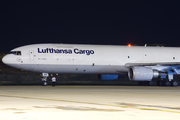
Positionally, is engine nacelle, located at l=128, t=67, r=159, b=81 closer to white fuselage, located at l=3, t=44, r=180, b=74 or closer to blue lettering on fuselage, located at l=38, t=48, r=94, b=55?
white fuselage, located at l=3, t=44, r=180, b=74

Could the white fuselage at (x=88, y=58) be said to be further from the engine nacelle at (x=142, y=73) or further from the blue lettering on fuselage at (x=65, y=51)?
the engine nacelle at (x=142, y=73)

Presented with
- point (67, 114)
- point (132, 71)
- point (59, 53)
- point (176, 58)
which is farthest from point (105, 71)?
point (67, 114)

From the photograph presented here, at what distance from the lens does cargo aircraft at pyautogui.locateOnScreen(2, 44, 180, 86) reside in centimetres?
3092

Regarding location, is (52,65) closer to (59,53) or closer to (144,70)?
(59,53)

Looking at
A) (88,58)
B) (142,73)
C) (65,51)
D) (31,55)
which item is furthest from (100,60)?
(31,55)

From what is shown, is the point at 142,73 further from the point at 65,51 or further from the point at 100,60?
Answer: the point at 65,51

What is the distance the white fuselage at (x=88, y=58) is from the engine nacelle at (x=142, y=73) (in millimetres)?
1859

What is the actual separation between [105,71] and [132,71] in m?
3.29

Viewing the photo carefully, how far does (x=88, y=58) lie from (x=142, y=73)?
573cm

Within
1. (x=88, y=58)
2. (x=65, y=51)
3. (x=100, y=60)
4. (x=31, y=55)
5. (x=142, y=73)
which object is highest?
(x=65, y=51)

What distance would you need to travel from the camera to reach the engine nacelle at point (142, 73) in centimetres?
3097

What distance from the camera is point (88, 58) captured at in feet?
106

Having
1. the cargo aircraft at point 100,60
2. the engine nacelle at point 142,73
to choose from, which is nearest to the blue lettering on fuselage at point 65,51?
the cargo aircraft at point 100,60

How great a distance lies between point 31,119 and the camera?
367 inches
